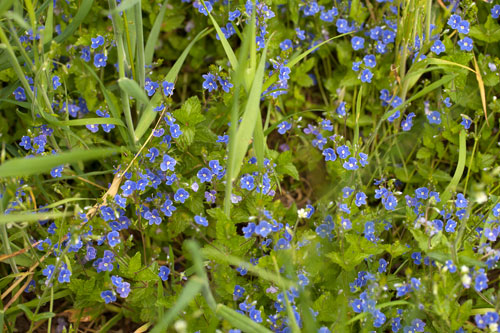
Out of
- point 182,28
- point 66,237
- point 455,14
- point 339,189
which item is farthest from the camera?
point 182,28

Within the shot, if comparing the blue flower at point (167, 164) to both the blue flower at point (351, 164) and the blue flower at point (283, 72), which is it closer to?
the blue flower at point (283, 72)

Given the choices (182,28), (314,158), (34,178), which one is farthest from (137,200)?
(182,28)

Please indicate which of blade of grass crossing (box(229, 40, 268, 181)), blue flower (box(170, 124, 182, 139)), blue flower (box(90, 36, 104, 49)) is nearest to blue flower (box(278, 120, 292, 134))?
blue flower (box(170, 124, 182, 139))

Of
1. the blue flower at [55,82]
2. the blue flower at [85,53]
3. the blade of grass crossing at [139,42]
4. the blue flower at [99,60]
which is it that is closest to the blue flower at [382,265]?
the blade of grass crossing at [139,42]

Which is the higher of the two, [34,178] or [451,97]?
[451,97]

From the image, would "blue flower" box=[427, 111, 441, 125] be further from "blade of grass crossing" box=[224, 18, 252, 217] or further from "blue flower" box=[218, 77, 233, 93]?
"blade of grass crossing" box=[224, 18, 252, 217]

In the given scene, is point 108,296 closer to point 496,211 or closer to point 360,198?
point 360,198

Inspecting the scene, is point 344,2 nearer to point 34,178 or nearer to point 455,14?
point 455,14
